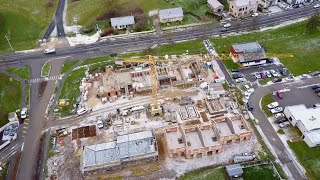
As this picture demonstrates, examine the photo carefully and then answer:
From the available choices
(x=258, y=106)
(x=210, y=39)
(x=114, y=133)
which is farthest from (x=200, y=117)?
(x=210, y=39)

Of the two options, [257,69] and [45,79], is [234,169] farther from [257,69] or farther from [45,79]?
[45,79]

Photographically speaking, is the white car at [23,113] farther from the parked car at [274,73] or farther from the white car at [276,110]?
the parked car at [274,73]

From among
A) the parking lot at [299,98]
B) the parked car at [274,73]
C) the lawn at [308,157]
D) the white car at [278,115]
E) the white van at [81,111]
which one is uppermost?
the parked car at [274,73]

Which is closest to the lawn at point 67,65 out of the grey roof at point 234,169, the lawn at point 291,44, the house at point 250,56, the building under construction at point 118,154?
the building under construction at point 118,154

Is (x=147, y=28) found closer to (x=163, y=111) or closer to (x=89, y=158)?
(x=163, y=111)

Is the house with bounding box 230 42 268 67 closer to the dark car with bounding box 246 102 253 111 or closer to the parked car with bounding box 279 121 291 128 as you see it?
the dark car with bounding box 246 102 253 111

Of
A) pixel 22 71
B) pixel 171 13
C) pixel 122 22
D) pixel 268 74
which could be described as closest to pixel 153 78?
pixel 268 74
